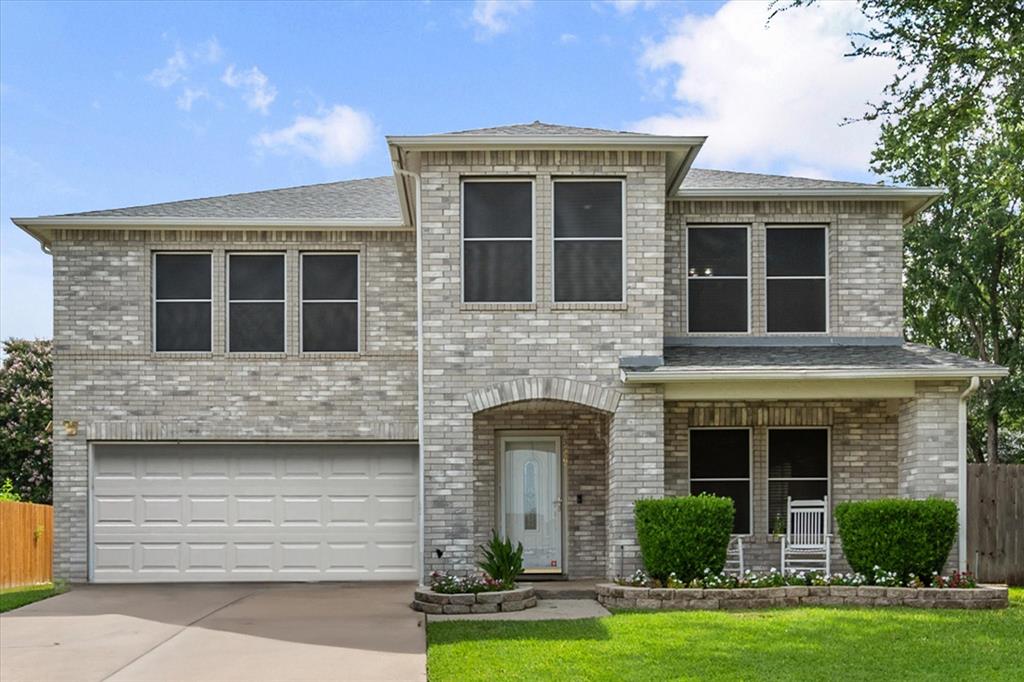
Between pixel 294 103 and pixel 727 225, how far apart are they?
6.74 meters

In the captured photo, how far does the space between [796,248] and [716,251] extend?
1106 mm

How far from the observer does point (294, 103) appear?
1970 centimetres

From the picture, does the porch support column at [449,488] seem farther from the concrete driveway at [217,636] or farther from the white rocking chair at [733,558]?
the white rocking chair at [733,558]

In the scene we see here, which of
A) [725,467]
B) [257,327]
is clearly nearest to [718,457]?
[725,467]

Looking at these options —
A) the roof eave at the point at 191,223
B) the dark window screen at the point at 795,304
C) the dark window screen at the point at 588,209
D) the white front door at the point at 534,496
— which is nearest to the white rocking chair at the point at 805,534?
the dark window screen at the point at 795,304

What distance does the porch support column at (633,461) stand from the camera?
15.6 metres

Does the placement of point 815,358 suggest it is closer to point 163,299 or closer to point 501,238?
point 501,238

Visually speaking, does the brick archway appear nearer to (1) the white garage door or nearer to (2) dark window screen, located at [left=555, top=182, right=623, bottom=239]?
(2) dark window screen, located at [left=555, top=182, right=623, bottom=239]

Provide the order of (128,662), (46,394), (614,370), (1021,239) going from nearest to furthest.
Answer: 1. (128,662)
2. (614,370)
3. (1021,239)
4. (46,394)

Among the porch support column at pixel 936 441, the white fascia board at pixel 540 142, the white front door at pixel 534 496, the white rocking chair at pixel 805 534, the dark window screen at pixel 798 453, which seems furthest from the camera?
the white front door at pixel 534 496

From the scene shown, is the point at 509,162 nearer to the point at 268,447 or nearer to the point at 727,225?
the point at 727,225

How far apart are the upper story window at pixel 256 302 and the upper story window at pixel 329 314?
1.10 feet

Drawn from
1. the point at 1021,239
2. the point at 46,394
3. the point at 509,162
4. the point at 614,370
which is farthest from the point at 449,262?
the point at 46,394

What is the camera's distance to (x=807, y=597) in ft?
46.4
